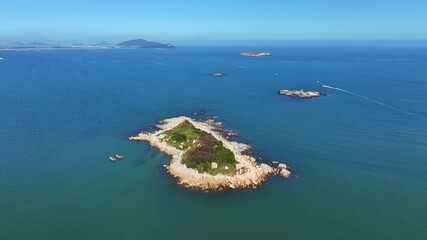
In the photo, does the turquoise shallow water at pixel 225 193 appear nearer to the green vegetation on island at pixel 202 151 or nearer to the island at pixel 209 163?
the island at pixel 209 163

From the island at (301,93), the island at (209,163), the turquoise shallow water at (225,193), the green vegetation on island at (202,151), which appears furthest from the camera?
the island at (301,93)

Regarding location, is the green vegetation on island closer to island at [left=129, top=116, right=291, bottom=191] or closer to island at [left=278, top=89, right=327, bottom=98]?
island at [left=129, top=116, right=291, bottom=191]

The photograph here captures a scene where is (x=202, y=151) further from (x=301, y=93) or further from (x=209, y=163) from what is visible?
(x=301, y=93)

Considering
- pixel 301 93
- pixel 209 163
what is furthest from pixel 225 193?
pixel 301 93

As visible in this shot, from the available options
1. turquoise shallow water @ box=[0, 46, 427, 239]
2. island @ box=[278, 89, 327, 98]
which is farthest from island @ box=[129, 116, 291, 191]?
island @ box=[278, 89, 327, 98]

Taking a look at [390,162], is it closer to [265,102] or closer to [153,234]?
[153,234]

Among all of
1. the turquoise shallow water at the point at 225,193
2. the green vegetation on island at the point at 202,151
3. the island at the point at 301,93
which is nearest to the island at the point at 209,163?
the green vegetation on island at the point at 202,151
